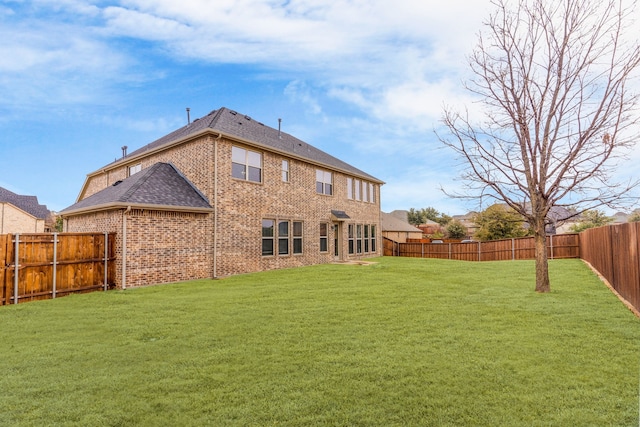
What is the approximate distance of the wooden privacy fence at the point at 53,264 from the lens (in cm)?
818

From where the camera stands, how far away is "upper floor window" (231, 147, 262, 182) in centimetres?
1314

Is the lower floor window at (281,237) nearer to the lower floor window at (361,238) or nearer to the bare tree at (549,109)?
the lower floor window at (361,238)

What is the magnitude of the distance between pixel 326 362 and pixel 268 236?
10.7 metres

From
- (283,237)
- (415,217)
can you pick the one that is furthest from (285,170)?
(415,217)

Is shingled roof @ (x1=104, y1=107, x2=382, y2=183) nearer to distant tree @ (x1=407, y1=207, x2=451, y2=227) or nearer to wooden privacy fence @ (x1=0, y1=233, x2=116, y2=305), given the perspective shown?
wooden privacy fence @ (x1=0, y1=233, x2=116, y2=305)

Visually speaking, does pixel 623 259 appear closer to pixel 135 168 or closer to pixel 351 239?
pixel 351 239

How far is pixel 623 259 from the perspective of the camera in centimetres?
718

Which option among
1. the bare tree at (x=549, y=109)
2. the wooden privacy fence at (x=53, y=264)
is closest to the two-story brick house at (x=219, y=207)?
the wooden privacy fence at (x=53, y=264)

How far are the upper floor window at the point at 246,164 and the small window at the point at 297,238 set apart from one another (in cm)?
306

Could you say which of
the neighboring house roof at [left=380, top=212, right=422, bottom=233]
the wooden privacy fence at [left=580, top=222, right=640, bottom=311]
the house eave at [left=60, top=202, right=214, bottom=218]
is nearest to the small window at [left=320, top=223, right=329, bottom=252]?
the house eave at [left=60, top=202, right=214, bottom=218]

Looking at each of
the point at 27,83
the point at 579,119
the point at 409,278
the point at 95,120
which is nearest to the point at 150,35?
the point at 27,83

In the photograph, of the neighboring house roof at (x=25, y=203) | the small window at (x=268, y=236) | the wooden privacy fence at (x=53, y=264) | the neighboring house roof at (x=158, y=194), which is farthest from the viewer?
the neighboring house roof at (x=25, y=203)

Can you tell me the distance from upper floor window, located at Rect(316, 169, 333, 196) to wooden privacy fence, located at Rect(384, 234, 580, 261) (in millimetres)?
8797

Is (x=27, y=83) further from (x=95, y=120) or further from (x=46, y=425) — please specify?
(x=46, y=425)
